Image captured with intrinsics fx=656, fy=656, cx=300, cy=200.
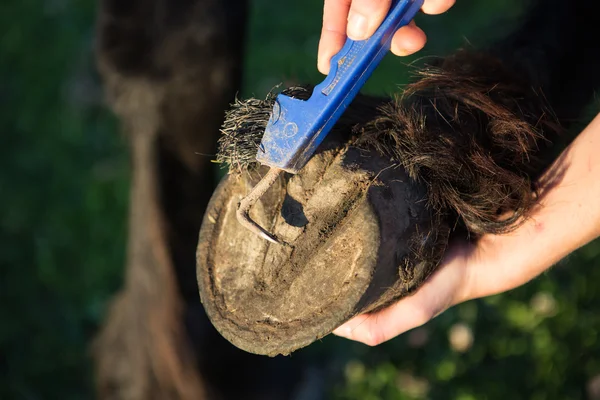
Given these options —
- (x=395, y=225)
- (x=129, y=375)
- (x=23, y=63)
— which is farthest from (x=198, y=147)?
(x=23, y=63)

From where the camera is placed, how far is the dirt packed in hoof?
1.37 meters

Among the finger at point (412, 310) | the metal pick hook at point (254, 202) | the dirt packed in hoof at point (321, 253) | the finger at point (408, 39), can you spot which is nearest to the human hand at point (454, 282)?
the finger at point (412, 310)

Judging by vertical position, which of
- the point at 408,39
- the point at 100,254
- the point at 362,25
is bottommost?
the point at 100,254

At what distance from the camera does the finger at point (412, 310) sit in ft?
5.39

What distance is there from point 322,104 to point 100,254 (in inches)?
106

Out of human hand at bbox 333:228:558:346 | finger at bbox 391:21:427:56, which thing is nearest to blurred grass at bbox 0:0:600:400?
finger at bbox 391:21:427:56

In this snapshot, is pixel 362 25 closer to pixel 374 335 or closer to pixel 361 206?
pixel 361 206

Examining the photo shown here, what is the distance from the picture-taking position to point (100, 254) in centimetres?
368

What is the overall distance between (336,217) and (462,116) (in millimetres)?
404

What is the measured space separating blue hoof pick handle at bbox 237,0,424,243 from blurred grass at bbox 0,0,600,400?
1.44ft

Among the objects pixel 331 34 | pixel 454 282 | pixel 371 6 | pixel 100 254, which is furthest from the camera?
pixel 100 254

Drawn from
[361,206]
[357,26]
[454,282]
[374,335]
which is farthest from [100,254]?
[357,26]

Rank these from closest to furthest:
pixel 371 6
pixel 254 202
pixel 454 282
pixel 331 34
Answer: pixel 371 6
pixel 254 202
pixel 331 34
pixel 454 282

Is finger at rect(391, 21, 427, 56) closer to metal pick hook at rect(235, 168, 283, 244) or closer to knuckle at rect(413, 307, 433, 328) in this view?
metal pick hook at rect(235, 168, 283, 244)
